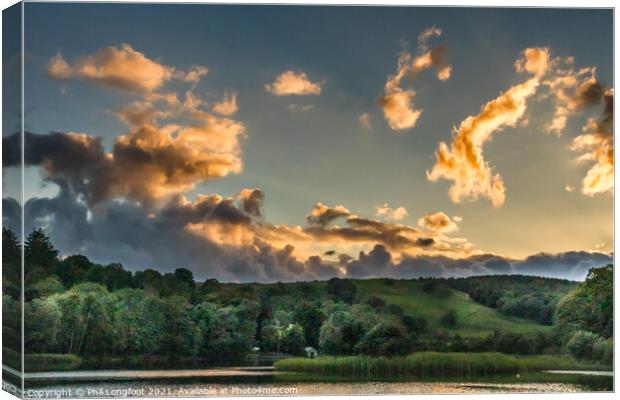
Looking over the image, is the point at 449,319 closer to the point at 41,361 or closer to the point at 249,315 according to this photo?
the point at 249,315

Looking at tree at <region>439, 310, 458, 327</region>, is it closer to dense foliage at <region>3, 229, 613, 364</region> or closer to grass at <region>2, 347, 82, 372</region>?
dense foliage at <region>3, 229, 613, 364</region>

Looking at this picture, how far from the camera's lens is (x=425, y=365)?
48.9 ft

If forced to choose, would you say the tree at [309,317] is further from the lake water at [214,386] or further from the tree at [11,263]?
the tree at [11,263]

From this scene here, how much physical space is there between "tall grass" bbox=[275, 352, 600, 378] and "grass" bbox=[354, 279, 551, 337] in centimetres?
34

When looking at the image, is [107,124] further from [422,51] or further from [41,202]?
[422,51]

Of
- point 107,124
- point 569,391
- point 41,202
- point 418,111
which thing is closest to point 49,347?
point 41,202

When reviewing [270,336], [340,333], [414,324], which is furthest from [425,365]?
[270,336]

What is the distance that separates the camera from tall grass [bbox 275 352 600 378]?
14.8 m

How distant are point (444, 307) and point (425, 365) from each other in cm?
76

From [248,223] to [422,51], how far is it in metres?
2.83

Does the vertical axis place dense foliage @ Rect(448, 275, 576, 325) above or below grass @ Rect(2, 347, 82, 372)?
above

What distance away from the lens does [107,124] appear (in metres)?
14.4

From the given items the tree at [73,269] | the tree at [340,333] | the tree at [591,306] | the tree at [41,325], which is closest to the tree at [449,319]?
the tree at [340,333]

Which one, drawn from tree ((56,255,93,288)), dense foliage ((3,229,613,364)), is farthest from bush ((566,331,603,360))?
tree ((56,255,93,288))
